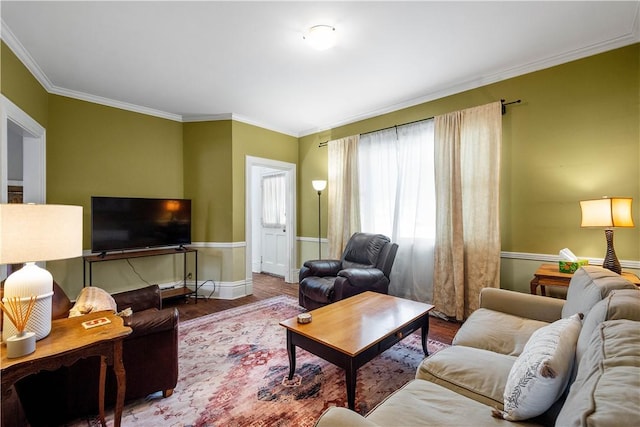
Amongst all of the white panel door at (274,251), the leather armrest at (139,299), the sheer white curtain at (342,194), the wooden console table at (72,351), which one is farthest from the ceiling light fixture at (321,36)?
the white panel door at (274,251)

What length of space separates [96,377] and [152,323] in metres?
0.40

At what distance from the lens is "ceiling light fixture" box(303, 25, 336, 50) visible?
225 centimetres

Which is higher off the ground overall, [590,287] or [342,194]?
[342,194]

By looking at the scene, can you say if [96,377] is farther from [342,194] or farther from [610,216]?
[610,216]

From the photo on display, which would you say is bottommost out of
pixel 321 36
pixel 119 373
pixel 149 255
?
pixel 119 373

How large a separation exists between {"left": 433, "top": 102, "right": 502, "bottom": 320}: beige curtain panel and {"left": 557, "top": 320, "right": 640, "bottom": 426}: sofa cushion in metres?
2.21

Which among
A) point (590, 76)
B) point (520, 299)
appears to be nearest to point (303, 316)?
point (520, 299)

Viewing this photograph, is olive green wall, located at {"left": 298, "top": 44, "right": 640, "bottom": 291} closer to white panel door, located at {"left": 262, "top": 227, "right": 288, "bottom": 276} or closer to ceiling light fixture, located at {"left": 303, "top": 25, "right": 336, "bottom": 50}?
ceiling light fixture, located at {"left": 303, "top": 25, "right": 336, "bottom": 50}

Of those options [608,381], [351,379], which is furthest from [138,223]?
[608,381]

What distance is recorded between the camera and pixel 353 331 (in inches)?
75.0

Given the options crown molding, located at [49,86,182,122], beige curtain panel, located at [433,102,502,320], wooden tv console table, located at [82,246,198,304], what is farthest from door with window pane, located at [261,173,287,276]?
beige curtain panel, located at [433,102,502,320]

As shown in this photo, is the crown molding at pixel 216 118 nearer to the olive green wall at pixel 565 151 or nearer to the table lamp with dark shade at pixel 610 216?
the olive green wall at pixel 565 151

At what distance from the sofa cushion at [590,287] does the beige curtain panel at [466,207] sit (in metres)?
1.33

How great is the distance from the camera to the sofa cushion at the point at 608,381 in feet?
2.02
